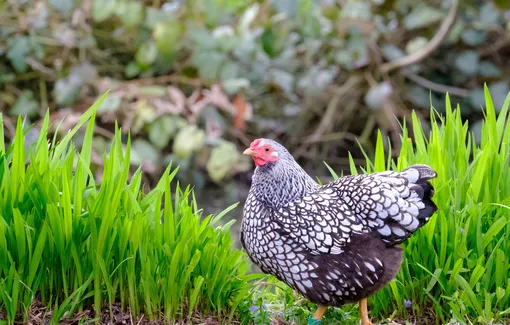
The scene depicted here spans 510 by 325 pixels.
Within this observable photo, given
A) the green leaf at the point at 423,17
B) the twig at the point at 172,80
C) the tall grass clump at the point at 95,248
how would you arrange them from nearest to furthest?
the tall grass clump at the point at 95,248 → the twig at the point at 172,80 → the green leaf at the point at 423,17

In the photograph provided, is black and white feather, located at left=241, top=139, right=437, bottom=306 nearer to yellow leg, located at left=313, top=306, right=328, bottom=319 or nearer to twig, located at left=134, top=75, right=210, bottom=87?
yellow leg, located at left=313, top=306, right=328, bottom=319

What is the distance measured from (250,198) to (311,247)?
0.28 metres

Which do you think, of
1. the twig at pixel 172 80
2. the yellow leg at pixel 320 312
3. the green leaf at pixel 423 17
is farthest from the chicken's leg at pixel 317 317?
the green leaf at pixel 423 17

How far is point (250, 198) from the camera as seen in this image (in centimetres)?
249

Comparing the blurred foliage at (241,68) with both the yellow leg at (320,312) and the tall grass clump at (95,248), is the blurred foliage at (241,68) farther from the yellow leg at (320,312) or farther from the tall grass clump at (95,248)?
the yellow leg at (320,312)

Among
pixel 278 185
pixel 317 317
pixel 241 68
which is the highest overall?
pixel 278 185

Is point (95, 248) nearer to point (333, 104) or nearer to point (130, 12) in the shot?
point (130, 12)

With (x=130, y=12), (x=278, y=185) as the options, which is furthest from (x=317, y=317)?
(x=130, y=12)

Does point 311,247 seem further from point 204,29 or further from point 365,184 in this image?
point 204,29

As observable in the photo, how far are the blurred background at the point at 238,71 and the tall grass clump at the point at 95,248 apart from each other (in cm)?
270

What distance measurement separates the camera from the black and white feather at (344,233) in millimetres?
2287

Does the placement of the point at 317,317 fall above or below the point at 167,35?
below

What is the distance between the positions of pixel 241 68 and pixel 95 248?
3.69m

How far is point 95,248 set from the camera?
2.30 metres
